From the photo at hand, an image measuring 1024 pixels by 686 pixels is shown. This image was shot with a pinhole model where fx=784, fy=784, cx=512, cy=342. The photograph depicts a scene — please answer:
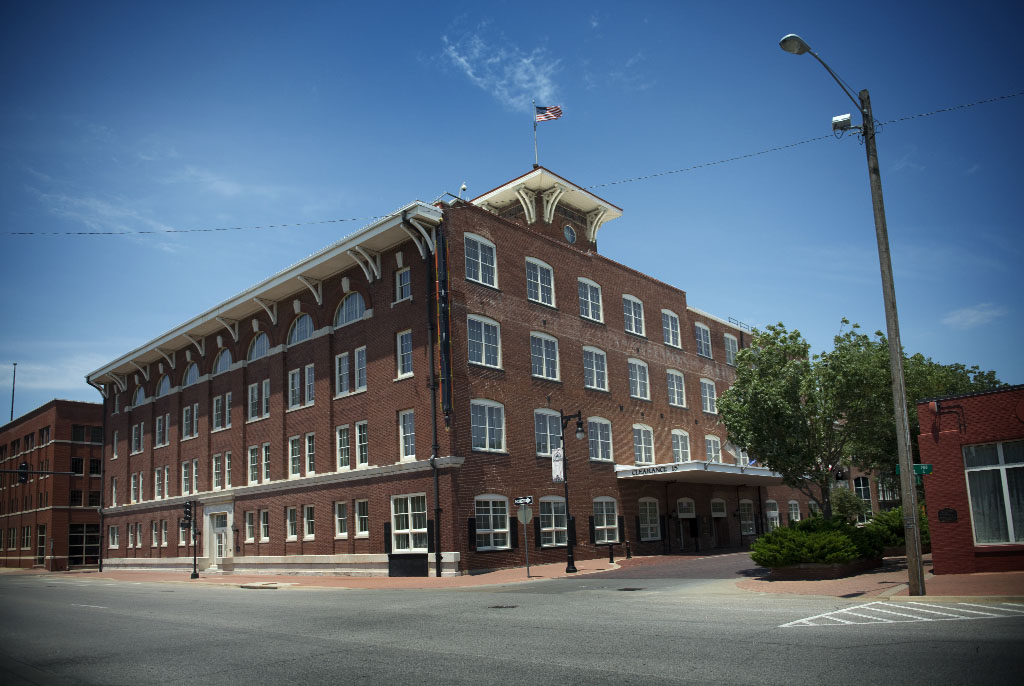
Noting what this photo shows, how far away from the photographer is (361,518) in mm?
34188

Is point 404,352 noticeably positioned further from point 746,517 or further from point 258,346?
point 746,517

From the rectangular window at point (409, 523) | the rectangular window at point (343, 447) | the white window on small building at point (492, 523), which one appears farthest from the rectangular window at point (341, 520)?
the white window on small building at point (492, 523)

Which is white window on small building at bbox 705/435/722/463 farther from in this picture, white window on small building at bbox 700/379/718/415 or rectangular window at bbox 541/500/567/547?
rectangular window at bbox 541/500/567/547

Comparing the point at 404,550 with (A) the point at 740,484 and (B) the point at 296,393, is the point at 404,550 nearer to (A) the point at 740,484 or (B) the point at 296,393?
(B) the point at 296,393

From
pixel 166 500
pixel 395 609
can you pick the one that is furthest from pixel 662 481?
pixel 166 500

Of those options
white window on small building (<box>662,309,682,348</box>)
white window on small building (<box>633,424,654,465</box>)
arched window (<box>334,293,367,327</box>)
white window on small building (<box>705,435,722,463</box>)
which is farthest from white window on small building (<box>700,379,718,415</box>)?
arched window (<box>334,293,367,327</box>)

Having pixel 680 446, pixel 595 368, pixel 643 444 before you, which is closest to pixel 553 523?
pixel 595 368

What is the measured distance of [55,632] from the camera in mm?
14555

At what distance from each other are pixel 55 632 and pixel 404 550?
18.0m

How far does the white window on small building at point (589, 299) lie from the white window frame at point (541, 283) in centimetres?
236

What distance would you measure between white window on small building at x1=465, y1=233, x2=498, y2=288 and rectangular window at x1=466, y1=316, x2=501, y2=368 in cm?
178

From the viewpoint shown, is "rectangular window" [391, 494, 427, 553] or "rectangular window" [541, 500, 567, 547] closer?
"rectangular window" [391, 494, 427, 553]

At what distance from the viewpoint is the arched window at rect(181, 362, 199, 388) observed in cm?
4919

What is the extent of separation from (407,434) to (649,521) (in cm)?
1465
